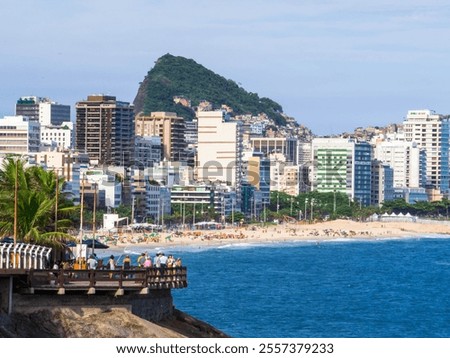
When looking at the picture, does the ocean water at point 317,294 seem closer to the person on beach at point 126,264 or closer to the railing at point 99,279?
the person on beach at point 126,264

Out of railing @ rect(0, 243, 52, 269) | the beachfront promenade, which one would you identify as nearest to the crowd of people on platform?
the beachfront promenade

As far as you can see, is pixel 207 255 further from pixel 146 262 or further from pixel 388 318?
pixel 146 262

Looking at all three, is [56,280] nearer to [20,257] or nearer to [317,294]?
[20,257]

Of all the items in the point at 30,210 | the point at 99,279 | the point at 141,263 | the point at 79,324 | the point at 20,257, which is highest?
the point at 30,210

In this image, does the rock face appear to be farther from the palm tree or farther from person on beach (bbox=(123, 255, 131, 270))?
the palm tree

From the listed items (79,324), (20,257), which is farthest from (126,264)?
(79,324)

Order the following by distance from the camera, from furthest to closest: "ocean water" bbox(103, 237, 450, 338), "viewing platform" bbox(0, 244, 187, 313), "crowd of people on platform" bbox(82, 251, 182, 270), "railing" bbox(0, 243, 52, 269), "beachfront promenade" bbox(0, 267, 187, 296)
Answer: "ocean water" bbox(103, 237, 450, 338), "crowd of people on platform" bbox(82, 251, 182, 270), "railing" bbox(0, 243, 52, 269), "beachfront promenade" bbox(0, 267, 187, 296), "viewing platform" bbox(0, 244, 187, 313)
